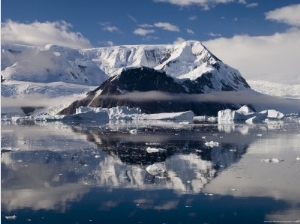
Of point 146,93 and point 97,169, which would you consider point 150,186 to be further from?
point 146,93

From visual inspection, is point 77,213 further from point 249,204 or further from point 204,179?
point 204,179

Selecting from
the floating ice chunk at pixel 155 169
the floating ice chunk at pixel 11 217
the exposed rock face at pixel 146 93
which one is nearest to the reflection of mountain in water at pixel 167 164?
the floating ice chunk at pixel 155 169

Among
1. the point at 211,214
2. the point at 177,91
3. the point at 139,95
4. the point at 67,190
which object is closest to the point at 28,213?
the point at 67,190

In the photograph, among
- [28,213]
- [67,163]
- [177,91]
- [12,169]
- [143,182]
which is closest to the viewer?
[28,213]

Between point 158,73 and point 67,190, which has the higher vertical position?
point 158,73

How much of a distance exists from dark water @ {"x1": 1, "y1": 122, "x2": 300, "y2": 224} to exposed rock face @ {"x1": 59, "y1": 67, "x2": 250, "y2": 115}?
421ft

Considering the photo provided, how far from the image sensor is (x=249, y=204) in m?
20.0

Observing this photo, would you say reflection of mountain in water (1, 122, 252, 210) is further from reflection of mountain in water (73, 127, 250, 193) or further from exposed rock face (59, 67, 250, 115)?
exposed rock face (59, 67, 250, 115)

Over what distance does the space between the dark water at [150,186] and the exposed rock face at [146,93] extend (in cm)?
12828

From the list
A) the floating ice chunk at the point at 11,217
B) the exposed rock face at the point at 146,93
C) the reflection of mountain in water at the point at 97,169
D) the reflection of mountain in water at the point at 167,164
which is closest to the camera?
the floating ice chunk at the point at 11,217

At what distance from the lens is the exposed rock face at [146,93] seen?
16738 cm

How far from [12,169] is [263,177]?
47.8 ft

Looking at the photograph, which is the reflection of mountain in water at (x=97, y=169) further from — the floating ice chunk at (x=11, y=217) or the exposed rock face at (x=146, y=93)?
the exposed rock face at (x=146, y=93)

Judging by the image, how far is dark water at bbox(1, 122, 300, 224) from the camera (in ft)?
60.2
